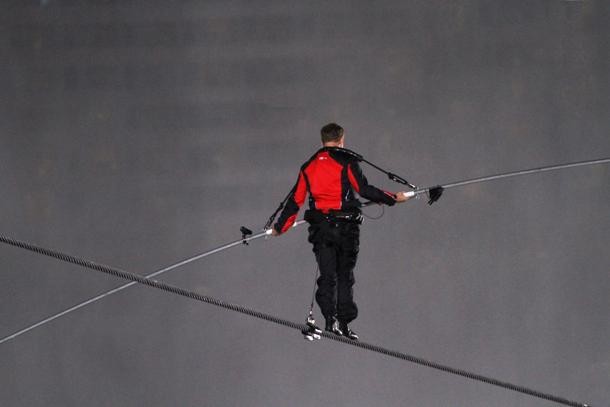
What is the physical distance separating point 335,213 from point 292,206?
0.66 ft

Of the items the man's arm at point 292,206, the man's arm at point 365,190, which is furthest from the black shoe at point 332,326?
the man's arm at point 365,190

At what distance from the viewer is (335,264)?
15.8 feet

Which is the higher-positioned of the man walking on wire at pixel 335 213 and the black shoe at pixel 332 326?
the man walking on wire at pixel 335 213

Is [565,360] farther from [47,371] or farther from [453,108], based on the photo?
[47,371]

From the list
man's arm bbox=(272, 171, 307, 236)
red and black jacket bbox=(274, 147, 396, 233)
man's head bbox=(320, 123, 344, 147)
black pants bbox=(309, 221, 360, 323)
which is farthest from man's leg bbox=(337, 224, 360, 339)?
man's head bbox=(320, 123, 344, 147)

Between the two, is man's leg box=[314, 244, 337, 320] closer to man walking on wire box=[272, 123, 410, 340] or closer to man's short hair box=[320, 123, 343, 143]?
man walking on wire box=[272, 123, 410, 340]

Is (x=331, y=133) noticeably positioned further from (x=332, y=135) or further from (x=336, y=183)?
(x=336, y=183)

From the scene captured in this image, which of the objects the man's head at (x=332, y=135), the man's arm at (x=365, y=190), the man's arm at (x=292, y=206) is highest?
the man's head at (x=332, y=135)

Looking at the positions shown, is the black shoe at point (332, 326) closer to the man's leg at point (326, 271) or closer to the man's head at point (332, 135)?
the man's leg at point (326, 271)

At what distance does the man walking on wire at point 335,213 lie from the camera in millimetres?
4777

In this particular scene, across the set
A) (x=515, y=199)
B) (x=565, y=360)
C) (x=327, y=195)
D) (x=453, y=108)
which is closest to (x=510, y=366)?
(x=565, y=360)

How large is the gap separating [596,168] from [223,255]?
299 cm

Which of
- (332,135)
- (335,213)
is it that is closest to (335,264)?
(335,213)

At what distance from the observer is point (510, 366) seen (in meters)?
8.73
